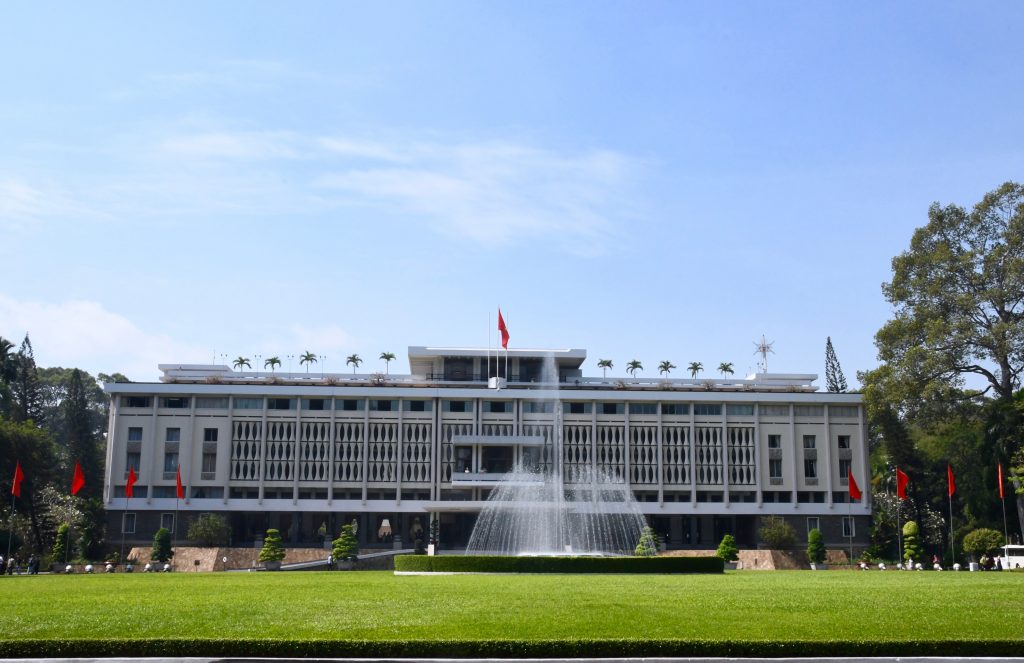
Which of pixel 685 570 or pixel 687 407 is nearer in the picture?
pixel 685 570

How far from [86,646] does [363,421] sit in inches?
2523

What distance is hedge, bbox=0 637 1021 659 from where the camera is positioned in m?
15.9

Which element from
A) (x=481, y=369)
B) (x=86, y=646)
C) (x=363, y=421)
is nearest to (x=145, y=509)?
(x=363, y=421)

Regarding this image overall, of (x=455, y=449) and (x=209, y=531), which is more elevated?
(x=455, y=449)

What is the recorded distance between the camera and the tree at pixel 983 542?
184 ft

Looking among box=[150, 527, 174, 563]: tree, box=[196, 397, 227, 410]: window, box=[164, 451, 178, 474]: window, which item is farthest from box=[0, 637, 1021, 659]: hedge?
box=[196, 397, 227, 410]: window

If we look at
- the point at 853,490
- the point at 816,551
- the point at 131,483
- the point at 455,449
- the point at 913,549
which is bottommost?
the point at 816,551

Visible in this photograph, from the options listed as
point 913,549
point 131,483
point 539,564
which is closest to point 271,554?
point 131,483

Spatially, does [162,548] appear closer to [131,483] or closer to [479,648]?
[131,483]

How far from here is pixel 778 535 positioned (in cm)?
7412

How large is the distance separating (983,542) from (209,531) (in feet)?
164

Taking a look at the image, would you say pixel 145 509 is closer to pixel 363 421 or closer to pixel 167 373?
pixel 167 373

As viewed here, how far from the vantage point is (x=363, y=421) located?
80.0m

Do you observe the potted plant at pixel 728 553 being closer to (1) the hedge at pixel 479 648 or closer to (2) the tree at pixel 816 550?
(2) the tree at pixel 816 550
